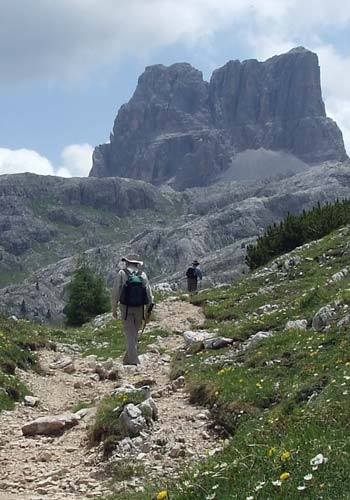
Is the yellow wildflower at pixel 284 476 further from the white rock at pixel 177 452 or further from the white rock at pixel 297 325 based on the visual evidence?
the white rock at pixel 297 325

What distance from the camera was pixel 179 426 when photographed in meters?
12.5

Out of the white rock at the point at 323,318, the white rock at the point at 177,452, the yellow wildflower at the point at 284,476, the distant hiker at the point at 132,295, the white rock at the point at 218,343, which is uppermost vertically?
the distant hiker at the point at 132,295

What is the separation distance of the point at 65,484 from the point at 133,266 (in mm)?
10250

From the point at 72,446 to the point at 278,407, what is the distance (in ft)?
13.0

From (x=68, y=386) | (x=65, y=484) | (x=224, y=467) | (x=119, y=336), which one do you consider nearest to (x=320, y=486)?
(x=224, y=467)

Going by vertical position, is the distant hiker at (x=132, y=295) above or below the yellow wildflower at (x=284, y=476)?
above

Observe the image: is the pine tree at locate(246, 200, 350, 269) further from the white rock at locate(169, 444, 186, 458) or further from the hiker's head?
the white rock at locate(169, 444, 186, 458)

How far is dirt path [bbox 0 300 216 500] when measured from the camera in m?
9.93

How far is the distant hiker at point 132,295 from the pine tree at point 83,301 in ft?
71.8

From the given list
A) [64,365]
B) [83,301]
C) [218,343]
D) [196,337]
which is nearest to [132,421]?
[218,343]

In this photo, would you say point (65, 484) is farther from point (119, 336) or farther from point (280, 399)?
point (119, 336)

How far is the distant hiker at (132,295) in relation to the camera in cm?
1945

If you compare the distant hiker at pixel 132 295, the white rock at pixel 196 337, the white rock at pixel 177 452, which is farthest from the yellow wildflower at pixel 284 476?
the white rock at pixel 196 337

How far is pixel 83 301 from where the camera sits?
41844mm
